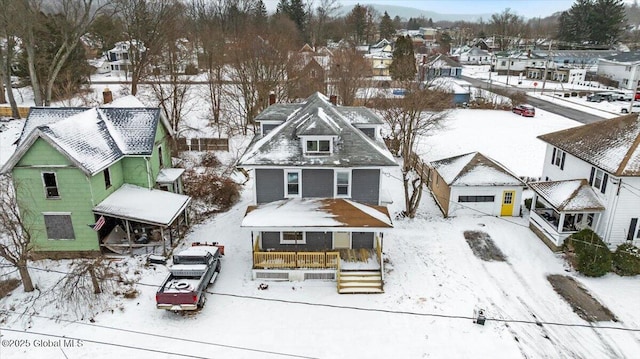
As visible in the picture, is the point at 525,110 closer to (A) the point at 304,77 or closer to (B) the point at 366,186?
(A) the point at 304,77

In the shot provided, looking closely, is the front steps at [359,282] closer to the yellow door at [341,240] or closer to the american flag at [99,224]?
the yellow door at [341,240]

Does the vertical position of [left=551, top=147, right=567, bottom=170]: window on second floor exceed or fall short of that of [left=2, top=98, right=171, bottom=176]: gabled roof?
it falls short

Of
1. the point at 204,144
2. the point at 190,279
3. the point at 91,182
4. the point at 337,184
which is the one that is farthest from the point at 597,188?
the point at 204,144

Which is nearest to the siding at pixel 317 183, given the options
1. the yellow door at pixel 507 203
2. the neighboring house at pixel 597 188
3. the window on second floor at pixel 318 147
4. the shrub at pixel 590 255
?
the window on second floor at pixel 318 147

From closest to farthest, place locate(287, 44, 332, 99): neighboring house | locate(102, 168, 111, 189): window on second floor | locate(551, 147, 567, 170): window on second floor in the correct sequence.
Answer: locate(102, 168, 111, 189): window on second floor → locate(551, 147, 567, 170): window on second floor → locate(287, 44, 332, 99): neighboring house

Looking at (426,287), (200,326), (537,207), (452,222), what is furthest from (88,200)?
(537,207)

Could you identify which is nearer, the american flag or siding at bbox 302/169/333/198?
the american flag

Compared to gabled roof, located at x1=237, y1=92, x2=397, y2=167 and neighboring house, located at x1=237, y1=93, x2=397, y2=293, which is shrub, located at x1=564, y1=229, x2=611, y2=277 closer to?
neighboring house, located at x1=237, y1=93, x2=397, y2=293

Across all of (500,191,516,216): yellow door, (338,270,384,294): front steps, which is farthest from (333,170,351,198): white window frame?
(500,191,516,216): yellow door
